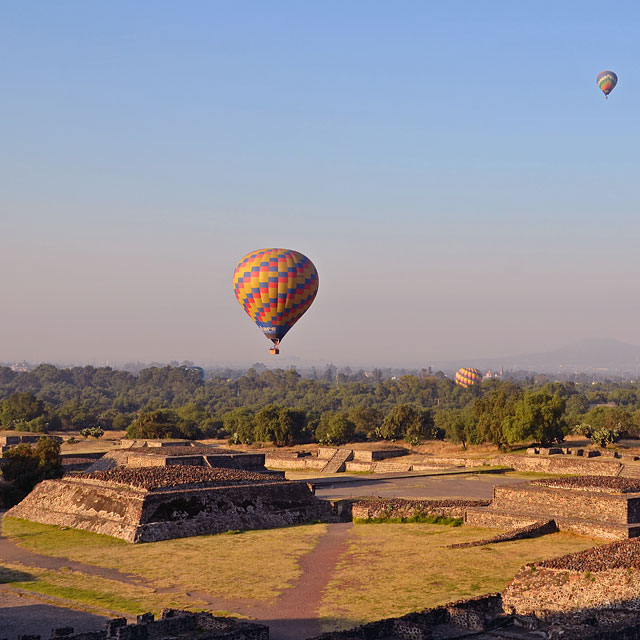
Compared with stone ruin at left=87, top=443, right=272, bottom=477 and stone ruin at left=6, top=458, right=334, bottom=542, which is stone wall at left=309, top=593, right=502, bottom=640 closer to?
stone ruin at left=6, top=458, right=334, bottom=542

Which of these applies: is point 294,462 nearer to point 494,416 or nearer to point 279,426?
point 279,426

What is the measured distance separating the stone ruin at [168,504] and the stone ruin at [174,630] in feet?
41.1

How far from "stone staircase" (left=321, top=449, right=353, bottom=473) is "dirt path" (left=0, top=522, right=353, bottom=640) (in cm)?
2302

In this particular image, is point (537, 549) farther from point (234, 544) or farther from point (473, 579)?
point (234, 544)

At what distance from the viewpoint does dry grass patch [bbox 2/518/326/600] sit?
77.6 feet

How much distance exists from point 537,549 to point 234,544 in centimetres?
1024

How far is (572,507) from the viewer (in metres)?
31.3

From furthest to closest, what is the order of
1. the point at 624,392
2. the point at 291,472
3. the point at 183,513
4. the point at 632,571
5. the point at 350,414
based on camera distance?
the point at 624,392 → the point at 350,414 → the point at 291,472 → the point at 183,513 → the point at 632,571

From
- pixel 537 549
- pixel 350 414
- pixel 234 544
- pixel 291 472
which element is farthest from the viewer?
pixel 350 414

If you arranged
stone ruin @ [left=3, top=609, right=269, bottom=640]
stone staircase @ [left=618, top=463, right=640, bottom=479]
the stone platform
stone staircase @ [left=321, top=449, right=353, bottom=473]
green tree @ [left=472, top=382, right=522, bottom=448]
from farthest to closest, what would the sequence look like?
1. green tree @ [left=472, top=382, right=522, bottom=448]
2. stone staircase @ [left=321, top=449, right=353, bottom=473]
3. stone staircase @ [left=618, top=463, right=640, bottom=479]
4. the stone platform
5. stone ruin @ [left=3, top=609, right=269, bottom=640]

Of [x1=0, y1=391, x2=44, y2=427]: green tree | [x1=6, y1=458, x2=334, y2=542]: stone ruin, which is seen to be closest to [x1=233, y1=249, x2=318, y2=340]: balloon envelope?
[x1=6, y1=458, x2=334, y2=542]: stone ruin

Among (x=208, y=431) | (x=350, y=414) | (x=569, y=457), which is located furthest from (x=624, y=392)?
(x=569, y=457)

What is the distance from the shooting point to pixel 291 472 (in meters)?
54.1

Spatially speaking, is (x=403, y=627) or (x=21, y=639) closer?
(x=21, y=639)
